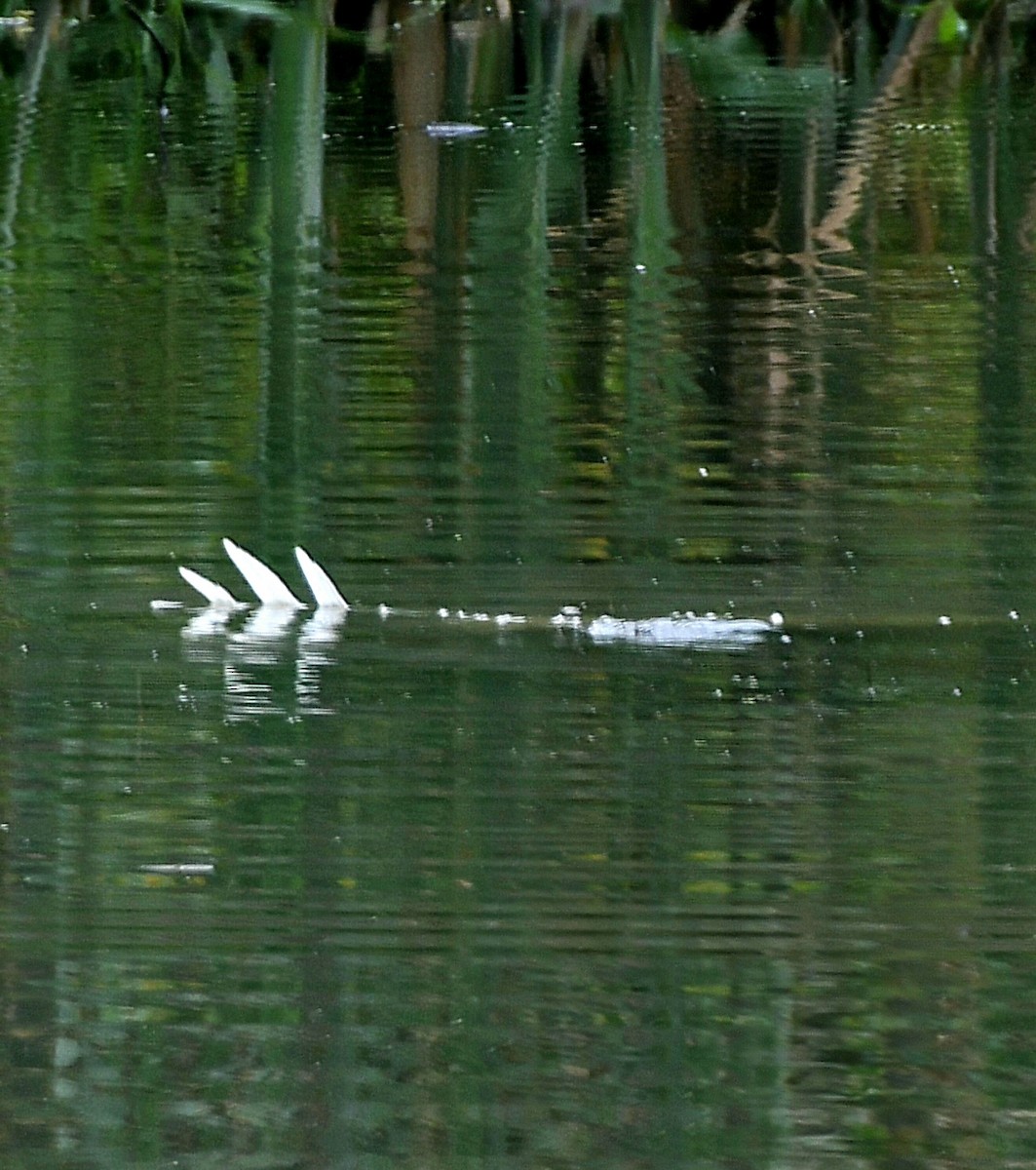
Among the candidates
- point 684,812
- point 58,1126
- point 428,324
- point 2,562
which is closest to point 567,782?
point 684,812

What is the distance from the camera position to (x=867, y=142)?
51.1 ft

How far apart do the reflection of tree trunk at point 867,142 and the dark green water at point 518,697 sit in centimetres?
12

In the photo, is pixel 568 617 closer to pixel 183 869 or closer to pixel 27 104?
pixel 183 869

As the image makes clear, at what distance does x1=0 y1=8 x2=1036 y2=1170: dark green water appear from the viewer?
4.00m

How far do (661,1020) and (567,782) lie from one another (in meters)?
1.19

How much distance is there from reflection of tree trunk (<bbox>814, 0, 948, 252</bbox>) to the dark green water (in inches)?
4.9

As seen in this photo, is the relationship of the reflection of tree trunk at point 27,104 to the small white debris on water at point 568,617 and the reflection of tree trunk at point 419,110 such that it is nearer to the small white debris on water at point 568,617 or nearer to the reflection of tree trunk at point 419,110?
the reflection of tree trunk at point 419,110

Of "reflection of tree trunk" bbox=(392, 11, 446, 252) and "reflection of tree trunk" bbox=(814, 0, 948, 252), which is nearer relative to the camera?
"reflection of tree trunk" bbox=(814, 0, 948, 252)

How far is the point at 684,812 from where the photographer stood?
5.16m

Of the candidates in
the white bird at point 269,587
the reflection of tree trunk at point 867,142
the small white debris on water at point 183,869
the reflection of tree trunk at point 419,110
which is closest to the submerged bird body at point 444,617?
the white bird at point 269,587

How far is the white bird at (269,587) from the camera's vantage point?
6625 mm

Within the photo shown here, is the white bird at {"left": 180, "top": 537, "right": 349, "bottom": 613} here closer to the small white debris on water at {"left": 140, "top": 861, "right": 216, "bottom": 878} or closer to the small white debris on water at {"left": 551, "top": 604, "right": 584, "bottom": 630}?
the small white debris on water at {"left": 551, "top": 604, "right": 584, "bottom": 630}

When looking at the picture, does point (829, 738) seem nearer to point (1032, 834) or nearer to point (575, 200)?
point (1032, 834)

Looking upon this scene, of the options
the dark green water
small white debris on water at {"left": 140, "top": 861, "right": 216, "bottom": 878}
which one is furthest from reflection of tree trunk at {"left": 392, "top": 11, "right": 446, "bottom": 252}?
small white debris on water at {"left": 140, "top": 861, "right": 216, "bottom": 878}
